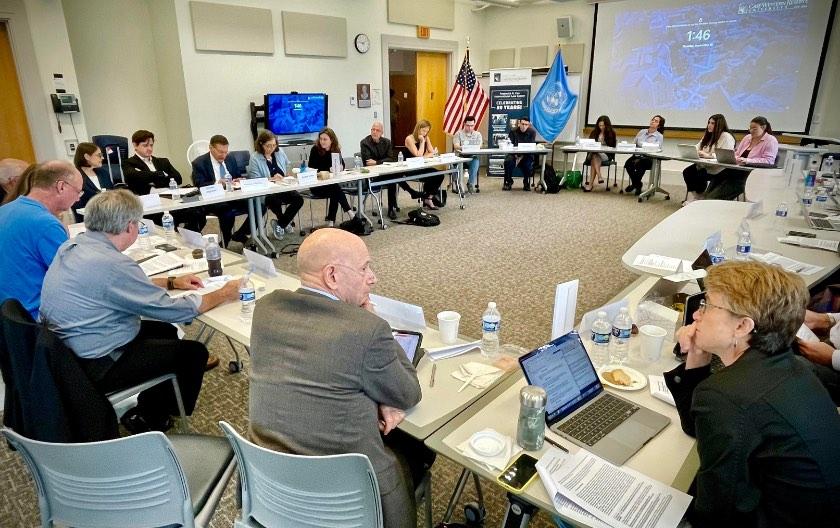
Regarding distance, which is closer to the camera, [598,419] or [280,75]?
[598,419]

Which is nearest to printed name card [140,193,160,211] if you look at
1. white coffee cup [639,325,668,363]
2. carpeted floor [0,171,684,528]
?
carpeted floor [0,171,684,528]

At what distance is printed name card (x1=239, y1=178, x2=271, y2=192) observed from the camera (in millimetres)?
5117

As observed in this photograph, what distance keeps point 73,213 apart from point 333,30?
539 cm

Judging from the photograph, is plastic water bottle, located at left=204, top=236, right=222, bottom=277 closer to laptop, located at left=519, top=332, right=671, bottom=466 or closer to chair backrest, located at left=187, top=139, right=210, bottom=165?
laptop, located at left=519, top=332, right=671, bottom=466

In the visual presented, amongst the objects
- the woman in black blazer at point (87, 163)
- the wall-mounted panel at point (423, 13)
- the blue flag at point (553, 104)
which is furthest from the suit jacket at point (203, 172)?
the blue flag at point (553, 104)

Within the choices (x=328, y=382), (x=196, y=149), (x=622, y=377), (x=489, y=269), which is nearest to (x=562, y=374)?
(x=622, y=377)

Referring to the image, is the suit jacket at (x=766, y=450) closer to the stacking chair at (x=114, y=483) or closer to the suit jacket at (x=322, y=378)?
the suit jacket at (x=322, y=378)

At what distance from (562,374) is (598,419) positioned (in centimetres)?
16

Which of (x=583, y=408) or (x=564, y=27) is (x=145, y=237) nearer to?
(x=583, y=408)

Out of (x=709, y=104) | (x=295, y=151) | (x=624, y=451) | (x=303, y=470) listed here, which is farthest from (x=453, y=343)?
(x=709, y=104)

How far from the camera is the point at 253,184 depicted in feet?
17.1

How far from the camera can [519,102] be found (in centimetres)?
982

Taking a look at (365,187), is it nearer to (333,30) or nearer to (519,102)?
(333,30)

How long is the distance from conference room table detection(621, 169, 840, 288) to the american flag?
5746 mm
